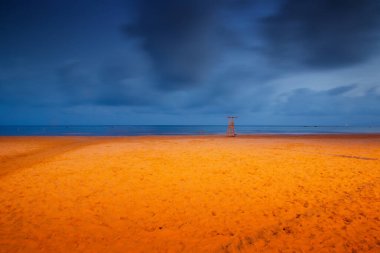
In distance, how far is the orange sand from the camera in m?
4.93

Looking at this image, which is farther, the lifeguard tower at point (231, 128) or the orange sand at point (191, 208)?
the lifeguard tower at point (231, 128)

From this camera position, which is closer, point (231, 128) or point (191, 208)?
point (191, 208)

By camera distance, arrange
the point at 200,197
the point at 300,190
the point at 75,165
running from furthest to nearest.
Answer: the point at 75,165 < the point at 300,190 < the point at 200,197

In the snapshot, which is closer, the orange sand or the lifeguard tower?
the orange sand

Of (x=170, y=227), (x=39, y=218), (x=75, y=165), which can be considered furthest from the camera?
(x=75, y=165)

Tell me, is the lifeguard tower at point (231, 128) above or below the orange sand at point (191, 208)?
above

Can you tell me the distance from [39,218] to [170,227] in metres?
3.54

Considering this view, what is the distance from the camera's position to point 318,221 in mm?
5812

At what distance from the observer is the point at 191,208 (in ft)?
22.2

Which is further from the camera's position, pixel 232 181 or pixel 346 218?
pixel 232 181

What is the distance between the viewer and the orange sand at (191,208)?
194 inches

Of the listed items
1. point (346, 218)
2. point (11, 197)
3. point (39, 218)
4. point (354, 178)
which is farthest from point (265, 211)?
point (11, 197)

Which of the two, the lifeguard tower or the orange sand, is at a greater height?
the lifeguard tower

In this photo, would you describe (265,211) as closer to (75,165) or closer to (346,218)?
(346,218)
